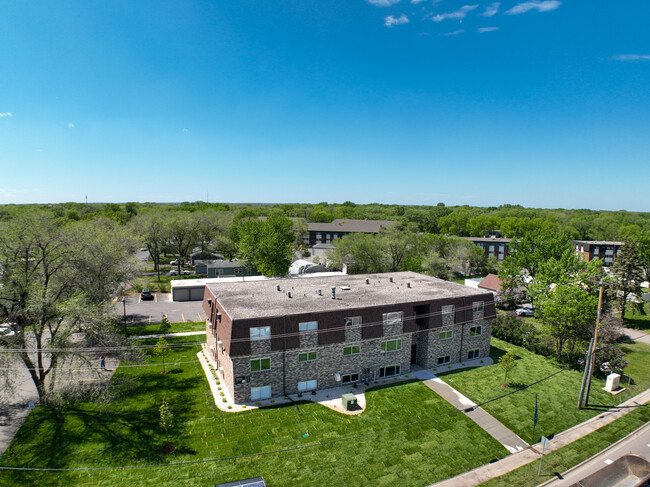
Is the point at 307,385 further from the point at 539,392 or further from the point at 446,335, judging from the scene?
the point at 539,392

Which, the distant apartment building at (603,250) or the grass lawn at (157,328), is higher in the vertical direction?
the distant apartment building at (603,250)

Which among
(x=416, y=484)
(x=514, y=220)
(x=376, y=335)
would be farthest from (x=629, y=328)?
(x=514, y=220)

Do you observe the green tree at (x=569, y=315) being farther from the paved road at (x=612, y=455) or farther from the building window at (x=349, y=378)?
the building window at (x=349, y=378)

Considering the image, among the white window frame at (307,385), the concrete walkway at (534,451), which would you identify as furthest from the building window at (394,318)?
the concrete walkway at (534,451)

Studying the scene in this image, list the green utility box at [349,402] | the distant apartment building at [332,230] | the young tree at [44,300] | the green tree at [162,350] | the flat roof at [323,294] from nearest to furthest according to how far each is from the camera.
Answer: the young tree at [44,300] < the green utility box at [349,402] < the flat roof at [323,294] < the green tree at [162,350] < the distant apartment building at [332,230]

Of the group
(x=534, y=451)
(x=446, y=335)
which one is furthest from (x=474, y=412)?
(x=446, y=335)

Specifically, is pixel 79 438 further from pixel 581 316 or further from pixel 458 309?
pixel 581 316
